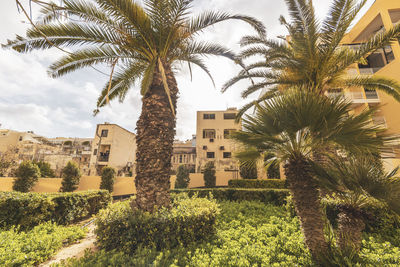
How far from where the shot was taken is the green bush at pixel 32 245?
3.71m

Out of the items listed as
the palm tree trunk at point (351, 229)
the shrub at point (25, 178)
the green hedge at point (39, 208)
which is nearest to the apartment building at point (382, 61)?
the palm tree trunk at point (351, 229)

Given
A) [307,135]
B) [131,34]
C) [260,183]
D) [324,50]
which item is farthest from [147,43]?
[260,183]

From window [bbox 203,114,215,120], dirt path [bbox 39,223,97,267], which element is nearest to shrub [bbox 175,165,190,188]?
window [bbox 203,114,215,120]

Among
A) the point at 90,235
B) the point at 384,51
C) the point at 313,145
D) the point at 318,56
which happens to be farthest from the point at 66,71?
the point at 384,51

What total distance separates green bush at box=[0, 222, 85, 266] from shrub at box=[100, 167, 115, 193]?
39.1 ft

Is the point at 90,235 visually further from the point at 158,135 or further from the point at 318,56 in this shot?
the point at 318,56

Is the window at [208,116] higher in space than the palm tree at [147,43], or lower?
higher

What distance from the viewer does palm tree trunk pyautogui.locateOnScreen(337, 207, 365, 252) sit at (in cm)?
350

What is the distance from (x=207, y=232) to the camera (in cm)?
496

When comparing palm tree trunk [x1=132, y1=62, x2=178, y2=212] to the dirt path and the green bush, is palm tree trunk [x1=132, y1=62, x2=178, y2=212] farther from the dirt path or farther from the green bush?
the green bush

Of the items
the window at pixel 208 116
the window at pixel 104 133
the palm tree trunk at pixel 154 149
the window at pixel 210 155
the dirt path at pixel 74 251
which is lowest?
the dirt path at pixel 74 251

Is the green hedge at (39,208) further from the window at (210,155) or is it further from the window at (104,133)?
the window at (104,133)

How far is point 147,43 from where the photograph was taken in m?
5.63

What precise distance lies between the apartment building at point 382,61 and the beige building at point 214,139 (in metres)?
14.3
